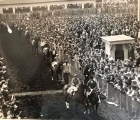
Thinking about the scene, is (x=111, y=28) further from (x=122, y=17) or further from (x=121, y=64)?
(x=121, y=64)

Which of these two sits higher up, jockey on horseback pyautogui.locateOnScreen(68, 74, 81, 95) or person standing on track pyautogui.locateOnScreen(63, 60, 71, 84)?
person standing on track pyautogui.locateOnScreen(63, 60, 71, 84)

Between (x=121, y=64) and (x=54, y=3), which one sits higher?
(x=54, y=3)

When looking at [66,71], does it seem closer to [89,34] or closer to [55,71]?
[55,71]

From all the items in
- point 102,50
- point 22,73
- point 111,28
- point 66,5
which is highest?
point 66,5

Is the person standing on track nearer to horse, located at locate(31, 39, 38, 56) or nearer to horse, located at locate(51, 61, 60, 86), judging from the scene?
horse, located at locate(51, 61, 60, 86)

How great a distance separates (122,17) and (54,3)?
358mm

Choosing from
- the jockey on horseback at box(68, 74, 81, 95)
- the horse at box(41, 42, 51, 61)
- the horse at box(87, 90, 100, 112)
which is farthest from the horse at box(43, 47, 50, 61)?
the horse at box(87, 90, 100, 112)

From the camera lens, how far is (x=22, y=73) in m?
1.41

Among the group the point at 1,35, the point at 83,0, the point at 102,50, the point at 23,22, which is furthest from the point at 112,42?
the point at 1,35

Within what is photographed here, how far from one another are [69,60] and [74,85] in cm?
13

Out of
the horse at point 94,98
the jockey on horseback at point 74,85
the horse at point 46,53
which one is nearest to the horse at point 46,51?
the horse at point 46,53

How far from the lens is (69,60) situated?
139 cm

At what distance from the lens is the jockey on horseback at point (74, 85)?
1383 millimetres

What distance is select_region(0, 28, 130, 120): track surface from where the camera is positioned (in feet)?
4.58
